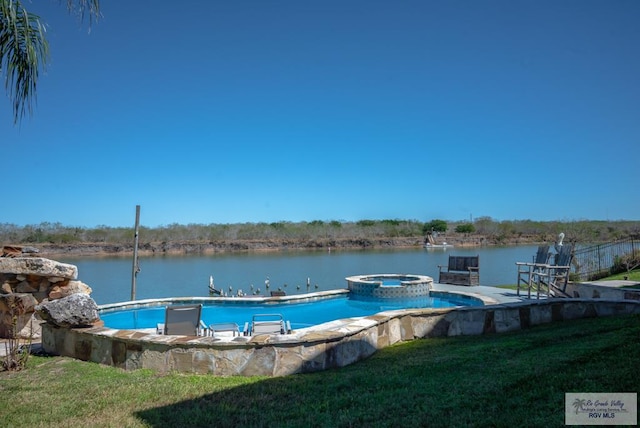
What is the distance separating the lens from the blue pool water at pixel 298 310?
9641mm

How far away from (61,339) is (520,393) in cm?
513

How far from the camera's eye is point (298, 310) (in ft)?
35.3

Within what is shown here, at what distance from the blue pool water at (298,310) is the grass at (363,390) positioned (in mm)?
4830

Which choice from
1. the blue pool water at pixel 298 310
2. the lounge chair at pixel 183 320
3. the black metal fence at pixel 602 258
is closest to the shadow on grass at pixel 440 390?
the lounge chair at pixel 183 320

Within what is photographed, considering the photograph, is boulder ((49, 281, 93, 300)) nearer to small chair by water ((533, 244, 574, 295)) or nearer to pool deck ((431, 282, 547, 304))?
pool deck ((431, 282, 547, 304))

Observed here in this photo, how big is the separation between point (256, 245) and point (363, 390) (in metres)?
42.5

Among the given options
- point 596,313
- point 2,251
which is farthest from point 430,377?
point 2,251

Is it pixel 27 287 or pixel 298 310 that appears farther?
pixel 298 310

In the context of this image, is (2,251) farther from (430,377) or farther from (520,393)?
(520,393)

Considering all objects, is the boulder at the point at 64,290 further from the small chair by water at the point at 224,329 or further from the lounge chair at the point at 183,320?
the small chair by water at the point at 224,329

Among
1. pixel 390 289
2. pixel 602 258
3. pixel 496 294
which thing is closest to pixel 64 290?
pixel 390 289

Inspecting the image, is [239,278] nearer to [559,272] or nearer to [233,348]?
[559,272]

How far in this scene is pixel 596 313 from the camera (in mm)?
6430

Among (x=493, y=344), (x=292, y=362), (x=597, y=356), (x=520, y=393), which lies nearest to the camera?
(x=520, y=393)
